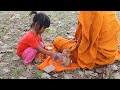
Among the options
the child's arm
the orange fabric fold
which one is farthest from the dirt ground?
the child's arm

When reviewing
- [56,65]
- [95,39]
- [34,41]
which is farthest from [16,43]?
[95,39]

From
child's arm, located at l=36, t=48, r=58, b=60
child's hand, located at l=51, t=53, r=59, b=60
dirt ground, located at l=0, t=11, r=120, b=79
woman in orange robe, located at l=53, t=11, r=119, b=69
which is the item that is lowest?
dirt ground, located at l=0, t=11, r=120, b=79

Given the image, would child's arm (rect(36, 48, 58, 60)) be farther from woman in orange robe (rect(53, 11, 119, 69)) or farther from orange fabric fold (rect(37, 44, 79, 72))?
woman in orange robe (rect(53, 11, 119, 69))

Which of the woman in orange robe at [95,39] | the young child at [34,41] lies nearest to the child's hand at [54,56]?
the young child at [34,41]

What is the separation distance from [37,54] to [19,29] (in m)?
1.54

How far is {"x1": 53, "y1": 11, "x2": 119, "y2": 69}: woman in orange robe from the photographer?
4.19 m

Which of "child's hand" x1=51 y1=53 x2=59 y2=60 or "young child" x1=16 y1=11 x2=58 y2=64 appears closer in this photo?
"young child" x1=16 y1=11 x2=58 y2=64

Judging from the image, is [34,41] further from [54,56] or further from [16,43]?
[16,43]

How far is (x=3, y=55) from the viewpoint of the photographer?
4.88 m

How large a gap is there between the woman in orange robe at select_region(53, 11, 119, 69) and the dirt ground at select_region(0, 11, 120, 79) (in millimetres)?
146

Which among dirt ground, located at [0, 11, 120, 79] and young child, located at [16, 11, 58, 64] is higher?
young child, located at [16, 11, 58, 64]

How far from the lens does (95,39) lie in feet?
14.0

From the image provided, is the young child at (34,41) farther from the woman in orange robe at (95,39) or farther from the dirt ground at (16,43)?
the woman in orange robe at (95,39)
